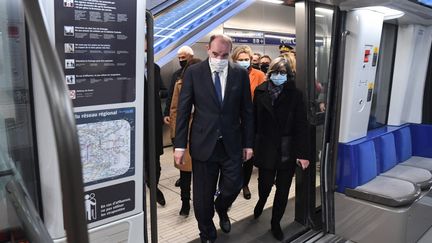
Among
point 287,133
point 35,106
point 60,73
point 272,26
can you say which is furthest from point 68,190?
point 272,26

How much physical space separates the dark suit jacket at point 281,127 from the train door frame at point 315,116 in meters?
0.27

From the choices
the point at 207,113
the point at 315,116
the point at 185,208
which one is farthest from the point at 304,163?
the point at 185,208

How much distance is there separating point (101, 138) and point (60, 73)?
2.95 ft

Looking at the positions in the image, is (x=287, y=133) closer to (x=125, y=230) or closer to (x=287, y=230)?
(x=287, y=230)

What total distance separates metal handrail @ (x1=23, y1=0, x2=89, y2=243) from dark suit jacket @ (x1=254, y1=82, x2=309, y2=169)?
2.47 metres

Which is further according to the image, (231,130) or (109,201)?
(231,130)

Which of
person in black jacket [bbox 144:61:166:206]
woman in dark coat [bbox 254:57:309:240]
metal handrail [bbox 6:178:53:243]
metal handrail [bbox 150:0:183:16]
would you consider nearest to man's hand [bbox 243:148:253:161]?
woman in dark coat [bbox 254:57:309:240]

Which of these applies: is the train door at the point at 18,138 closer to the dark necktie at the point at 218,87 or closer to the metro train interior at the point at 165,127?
the metro train interior at the point at 165,127

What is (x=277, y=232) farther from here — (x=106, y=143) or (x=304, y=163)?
(x=106, y=143)

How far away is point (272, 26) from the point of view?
9.09 metres

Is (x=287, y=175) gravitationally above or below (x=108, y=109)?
below

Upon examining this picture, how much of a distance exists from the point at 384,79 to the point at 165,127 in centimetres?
386

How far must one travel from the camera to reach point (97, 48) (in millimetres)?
1508

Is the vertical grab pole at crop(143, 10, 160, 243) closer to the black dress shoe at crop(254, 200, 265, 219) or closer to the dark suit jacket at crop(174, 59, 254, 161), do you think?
the dark suit jacket at crop(174, 59, 254, 161)
